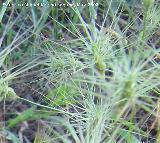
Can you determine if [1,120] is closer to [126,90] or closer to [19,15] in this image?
[19,15]

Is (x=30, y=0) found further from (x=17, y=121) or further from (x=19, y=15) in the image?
(x=17, y=121)

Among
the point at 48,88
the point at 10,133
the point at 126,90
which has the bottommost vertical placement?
the point at 10,133

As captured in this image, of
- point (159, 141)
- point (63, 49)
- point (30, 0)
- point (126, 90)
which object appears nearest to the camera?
point (126, 90)

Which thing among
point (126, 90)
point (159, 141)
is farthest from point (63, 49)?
point (126, 90)

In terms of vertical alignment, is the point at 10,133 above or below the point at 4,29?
below

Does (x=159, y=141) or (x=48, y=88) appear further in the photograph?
(x=48, y=88)

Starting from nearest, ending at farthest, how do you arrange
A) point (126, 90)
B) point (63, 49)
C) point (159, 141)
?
point (126, 90), point (159, 141), point (63, 49)
